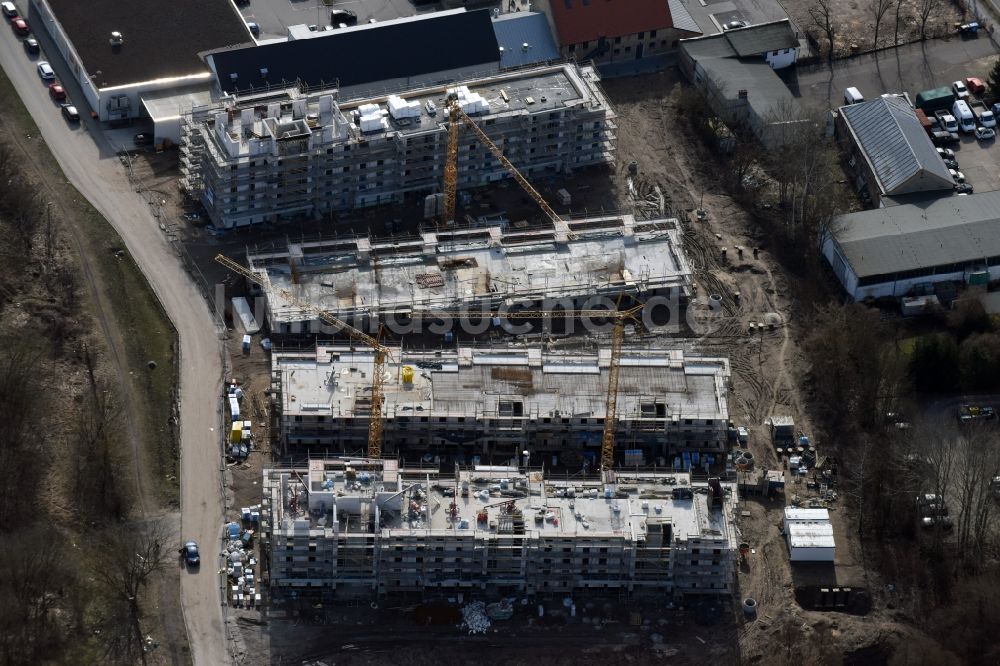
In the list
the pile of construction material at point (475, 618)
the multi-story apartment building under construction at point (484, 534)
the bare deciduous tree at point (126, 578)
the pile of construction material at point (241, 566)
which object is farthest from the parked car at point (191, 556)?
the pile of construction material at point (475, 618)

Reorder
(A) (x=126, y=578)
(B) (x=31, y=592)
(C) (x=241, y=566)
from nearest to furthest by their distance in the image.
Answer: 1. (B) (x=31, y=592)
2. (A) (x=126, y=578)
3. (C) (x=241, y=566)

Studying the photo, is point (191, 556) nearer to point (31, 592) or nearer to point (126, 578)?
point (126, 578)

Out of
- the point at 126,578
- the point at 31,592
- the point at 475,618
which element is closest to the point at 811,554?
the point at 475,618

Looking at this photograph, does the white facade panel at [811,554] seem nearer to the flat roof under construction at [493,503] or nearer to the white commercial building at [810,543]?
the white commercial building at [810,543]

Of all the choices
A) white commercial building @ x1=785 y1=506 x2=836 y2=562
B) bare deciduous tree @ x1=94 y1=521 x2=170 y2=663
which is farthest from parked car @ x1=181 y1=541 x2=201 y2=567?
white commercial building @ x1=785 y1=506 x2=836 y2=562

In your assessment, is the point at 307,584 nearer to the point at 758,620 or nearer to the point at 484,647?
the point at 484,647

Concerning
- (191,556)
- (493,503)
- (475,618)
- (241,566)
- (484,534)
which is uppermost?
(493,503)
